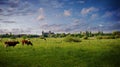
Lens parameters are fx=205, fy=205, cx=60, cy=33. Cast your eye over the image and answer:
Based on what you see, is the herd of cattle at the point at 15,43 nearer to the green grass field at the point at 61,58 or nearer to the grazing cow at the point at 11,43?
the grazing cow at the point at 11,43

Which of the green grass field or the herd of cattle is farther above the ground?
the herd of cattle

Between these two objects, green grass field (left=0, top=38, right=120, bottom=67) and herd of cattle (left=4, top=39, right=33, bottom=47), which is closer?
green grass field (left=0, top=38, right=120, bottom=67)

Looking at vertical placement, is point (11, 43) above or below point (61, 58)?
above

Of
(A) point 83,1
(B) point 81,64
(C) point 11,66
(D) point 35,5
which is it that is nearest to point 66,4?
(A) point 83,1

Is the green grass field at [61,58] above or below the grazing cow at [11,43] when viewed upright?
below

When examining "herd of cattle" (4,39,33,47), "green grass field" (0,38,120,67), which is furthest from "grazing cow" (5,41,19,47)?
"green grass field" (0,38,120,67)

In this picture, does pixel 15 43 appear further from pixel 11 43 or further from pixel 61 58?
pixel 61 58

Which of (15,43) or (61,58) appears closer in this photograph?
(61,58)

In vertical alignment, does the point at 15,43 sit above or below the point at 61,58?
above

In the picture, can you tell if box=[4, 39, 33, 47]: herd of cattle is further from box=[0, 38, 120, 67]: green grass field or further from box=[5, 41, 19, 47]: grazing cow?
box=[0, 38, 120, 67]: green grass field

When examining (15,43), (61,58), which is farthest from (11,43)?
(61,58)

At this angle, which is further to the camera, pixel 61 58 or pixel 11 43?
pixel 11 43

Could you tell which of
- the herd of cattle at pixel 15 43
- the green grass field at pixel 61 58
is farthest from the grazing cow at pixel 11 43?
the green grass field at pixel 61 58

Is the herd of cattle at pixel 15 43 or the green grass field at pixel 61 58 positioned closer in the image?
the green grass field at pixel 61 58
